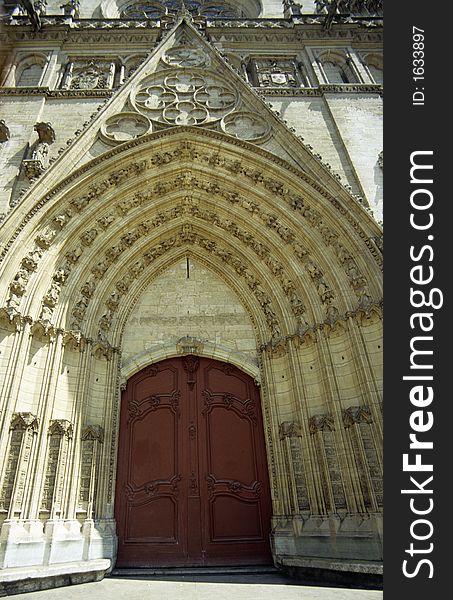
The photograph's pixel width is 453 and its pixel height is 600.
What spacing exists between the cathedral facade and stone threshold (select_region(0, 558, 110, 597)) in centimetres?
28

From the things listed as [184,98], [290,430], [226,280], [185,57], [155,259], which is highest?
[185,57]

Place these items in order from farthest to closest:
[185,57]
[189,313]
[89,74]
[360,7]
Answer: [360,7], [185,57], [89,74], [189,313]

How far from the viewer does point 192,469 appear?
5840 millimetres

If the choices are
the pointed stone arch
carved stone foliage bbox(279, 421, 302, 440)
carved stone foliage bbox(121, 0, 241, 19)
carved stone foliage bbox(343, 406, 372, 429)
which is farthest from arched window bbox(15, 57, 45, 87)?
carved stone foliage bbox(343, 406, 372, 429)

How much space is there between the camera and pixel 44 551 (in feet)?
14.6

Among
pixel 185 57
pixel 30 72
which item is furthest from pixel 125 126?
pixel 30 72

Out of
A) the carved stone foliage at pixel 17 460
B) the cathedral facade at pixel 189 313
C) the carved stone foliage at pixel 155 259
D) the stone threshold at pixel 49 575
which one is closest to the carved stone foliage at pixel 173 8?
the cathedral facade at pixel 189 313

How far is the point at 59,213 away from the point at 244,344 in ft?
12.1

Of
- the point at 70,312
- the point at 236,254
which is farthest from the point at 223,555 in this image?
the point at 236,254

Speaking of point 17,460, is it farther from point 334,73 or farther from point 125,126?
point 334,73

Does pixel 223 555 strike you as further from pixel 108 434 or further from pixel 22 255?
pixel 22 255

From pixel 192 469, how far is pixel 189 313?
2.56m

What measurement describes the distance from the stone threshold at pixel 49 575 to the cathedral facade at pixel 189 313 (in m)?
0.28

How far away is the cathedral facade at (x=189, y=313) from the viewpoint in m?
5.05
